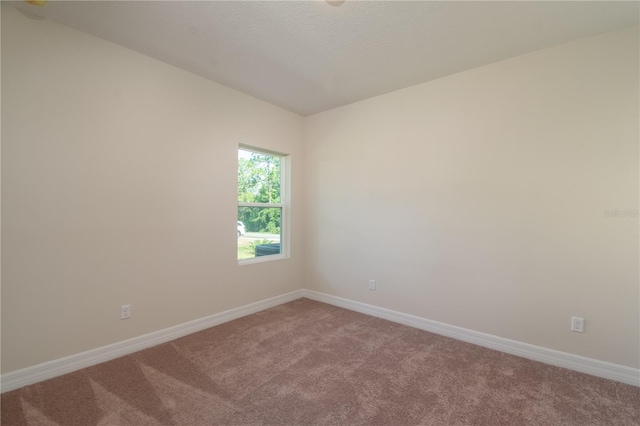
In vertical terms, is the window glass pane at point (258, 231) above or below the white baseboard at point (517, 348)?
above

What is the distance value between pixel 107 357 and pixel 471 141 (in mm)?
3725

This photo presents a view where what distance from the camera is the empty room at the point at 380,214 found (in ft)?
6.41

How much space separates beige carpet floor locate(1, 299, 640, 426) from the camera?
1.74 m

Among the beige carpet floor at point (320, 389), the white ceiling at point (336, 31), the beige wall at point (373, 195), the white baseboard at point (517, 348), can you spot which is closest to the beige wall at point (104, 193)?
the beige wall at point (373, 195)

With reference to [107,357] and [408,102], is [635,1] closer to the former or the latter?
[408,102]

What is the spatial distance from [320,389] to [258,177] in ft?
8.26

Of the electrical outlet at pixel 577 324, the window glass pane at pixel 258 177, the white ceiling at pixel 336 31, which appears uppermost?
the white ceiling at pixel 336 31

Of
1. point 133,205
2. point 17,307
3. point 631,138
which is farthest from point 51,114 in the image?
point 631,138

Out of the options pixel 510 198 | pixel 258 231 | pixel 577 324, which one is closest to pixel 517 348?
pixel 577 324

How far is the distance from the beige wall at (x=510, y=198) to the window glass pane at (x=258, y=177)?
0.98 metres

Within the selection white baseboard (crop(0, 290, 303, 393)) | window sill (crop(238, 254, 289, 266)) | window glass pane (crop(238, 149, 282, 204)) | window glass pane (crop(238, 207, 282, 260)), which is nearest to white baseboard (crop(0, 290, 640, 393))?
white baseboard (crop(0, 290, 303, 393))

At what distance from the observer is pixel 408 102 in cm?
319

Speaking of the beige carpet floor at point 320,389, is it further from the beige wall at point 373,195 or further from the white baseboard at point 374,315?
the beige wall at point 373,195

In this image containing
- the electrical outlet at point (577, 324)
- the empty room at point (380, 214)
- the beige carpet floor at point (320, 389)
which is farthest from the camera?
the electrical outlet at point (577, 324)
